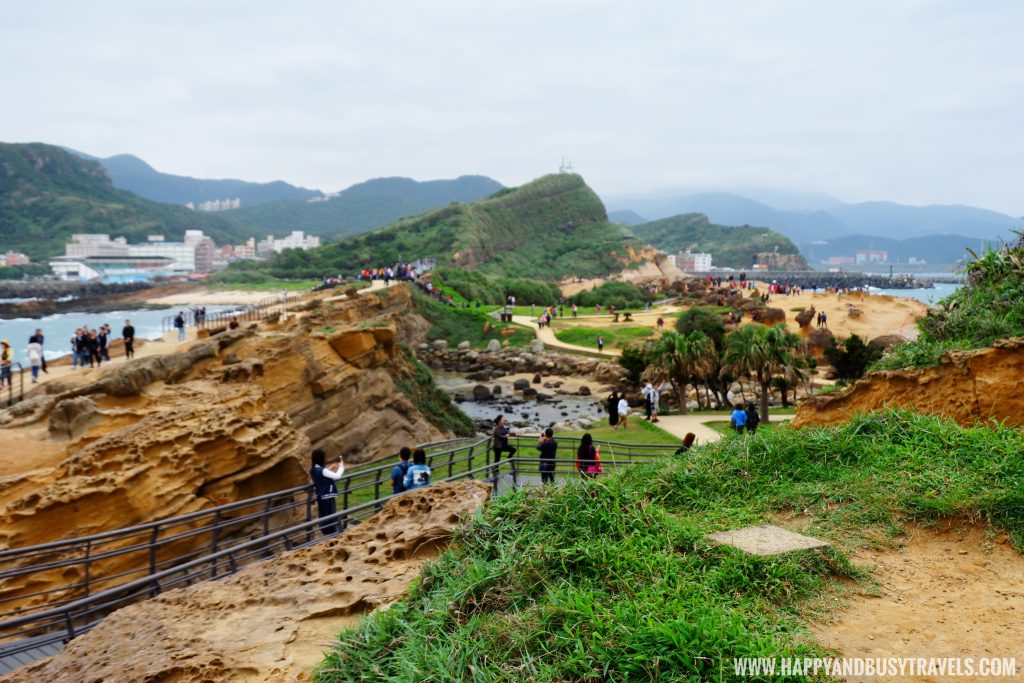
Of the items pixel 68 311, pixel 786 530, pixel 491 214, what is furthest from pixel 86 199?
pixel 786 530

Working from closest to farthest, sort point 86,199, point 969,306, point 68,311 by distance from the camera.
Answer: point 969,306, point 68,311, point 86,199

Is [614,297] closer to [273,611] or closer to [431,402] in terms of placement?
[431,402]

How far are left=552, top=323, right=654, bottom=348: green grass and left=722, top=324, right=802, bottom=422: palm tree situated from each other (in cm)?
2263

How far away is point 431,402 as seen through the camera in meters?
28.4

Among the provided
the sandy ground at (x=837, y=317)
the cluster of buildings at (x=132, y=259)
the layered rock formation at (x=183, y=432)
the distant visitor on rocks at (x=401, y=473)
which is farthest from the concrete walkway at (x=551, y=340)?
the cluster of buildings at (x=132, y=259)

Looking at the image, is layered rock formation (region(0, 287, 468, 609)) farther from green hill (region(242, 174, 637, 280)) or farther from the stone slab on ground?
green hill (region(242, 174, 637, 280))

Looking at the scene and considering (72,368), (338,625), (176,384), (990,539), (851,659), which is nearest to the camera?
(851,659)

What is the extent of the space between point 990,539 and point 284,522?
43.6 feet

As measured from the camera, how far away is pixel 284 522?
1544cm

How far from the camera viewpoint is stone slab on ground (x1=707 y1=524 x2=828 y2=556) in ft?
20.3

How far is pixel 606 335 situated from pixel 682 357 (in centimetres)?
2422

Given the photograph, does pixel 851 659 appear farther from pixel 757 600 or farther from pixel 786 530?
pixel 786 530

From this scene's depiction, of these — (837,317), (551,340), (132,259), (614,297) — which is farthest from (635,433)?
(132,259)

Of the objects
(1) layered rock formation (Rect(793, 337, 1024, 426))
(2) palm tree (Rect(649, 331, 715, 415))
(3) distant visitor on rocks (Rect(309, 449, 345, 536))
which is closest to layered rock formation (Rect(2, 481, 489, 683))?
(3) distant visitor on rocks (Rect(309, 449, 345, 536))
